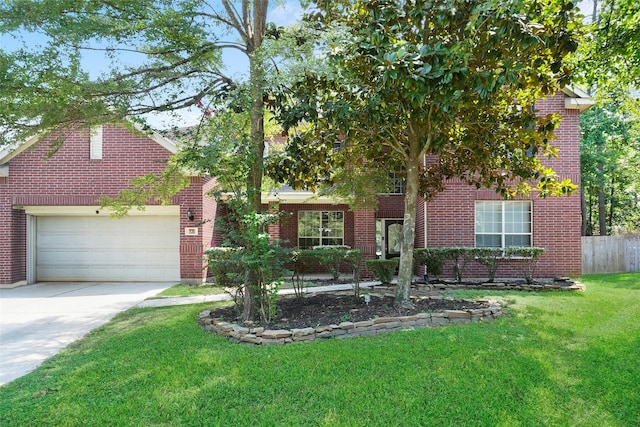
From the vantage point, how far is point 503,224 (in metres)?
12.4

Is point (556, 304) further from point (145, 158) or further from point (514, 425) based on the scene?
point (145, 158)

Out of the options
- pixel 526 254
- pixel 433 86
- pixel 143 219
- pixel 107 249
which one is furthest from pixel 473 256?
pixel 107 249

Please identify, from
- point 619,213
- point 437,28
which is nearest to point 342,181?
point 437,28

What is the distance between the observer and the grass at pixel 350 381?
3.63 metres

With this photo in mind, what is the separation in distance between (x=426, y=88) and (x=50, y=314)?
865cm

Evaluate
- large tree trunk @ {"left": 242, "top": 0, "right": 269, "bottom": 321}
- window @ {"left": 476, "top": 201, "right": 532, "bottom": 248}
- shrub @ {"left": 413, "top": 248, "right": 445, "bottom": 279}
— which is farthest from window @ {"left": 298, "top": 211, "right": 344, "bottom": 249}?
large tree trunk @ {"left": 242, "top": 0, "right": 269, "bottom": 321}

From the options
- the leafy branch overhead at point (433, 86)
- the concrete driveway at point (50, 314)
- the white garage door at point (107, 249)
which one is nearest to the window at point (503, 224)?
the leafy branch overhead at point (433, 86)

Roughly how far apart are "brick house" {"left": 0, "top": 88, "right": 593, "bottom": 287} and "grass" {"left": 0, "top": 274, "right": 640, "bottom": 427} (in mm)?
6225

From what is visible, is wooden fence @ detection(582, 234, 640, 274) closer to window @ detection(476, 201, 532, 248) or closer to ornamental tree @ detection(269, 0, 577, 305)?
window @ detection(476, 201, 532, 248)

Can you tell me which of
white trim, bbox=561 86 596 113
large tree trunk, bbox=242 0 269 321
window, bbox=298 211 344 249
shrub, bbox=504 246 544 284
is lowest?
shrub, bbox=504 246 544 284

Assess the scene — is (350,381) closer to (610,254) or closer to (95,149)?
(95,149)

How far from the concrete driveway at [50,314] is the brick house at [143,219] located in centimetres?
87

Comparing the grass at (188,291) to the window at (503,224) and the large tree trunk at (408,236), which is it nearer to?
the large tree trunk at (408,236)

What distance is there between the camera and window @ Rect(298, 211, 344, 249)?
1487 centimetres
